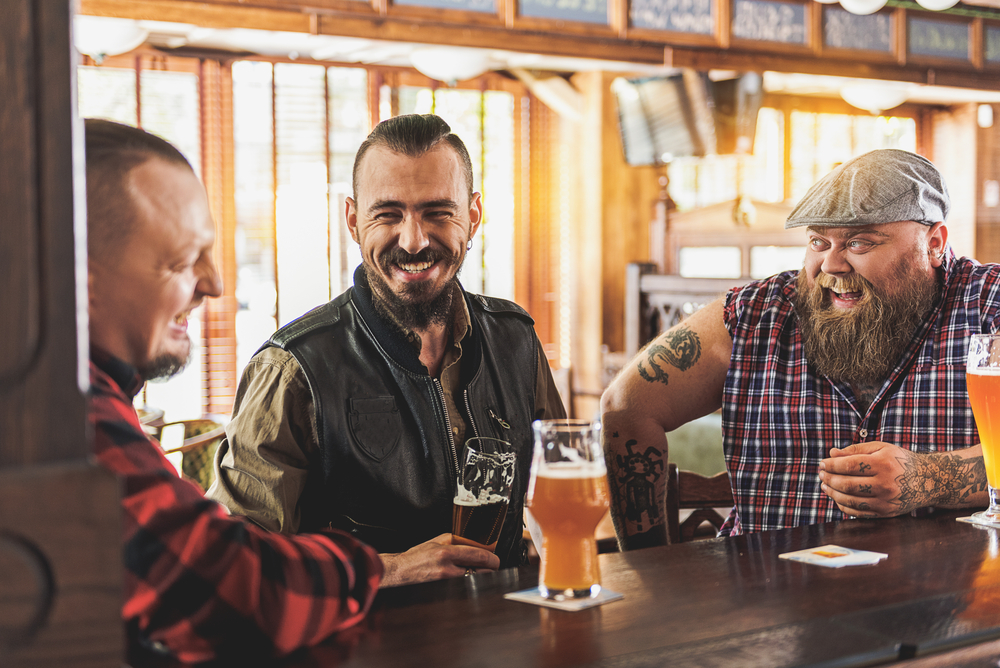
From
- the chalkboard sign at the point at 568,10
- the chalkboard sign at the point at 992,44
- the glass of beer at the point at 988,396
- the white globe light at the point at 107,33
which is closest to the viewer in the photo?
the glass of beer at the point at 988,396

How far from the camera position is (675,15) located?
5.29 m

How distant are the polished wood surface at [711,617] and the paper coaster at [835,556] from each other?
0.02 m

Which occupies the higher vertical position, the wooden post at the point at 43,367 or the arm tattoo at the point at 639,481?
the wooden post at the point at 43,367

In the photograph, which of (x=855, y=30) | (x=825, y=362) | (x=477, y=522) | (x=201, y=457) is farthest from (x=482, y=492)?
(x=855, y=30)

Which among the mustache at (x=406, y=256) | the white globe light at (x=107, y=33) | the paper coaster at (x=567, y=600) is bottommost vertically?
the paper coaster at (x=567, y=600)

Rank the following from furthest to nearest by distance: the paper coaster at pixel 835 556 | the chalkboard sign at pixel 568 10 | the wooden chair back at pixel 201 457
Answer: the chalkboard sign at pixel 568 10, the wooden chair back at pixel 201 457, the paper coaster at pixel 835 556

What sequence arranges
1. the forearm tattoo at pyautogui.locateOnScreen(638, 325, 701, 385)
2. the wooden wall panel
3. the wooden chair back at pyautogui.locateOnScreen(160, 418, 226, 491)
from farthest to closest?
the wooden wall panel, the wooden chair back at pyautogui.locateOnScreen(160, 418, 226, 491), the forearm tattoo at pyautogui.locateOnScreen(638, 325, 701, 385)

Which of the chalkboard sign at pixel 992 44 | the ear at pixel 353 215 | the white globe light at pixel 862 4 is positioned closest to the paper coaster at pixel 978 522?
the ear at pixel 353 215

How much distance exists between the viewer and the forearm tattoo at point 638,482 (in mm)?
2102

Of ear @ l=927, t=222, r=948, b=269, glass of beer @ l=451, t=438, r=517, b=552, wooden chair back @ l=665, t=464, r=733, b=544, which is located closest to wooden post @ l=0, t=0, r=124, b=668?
glass of beer @ l=451, t=438, r=517, b=552

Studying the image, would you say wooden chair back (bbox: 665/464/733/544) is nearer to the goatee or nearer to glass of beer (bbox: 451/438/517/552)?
glass of beer (bbox: 451/438/517/552)

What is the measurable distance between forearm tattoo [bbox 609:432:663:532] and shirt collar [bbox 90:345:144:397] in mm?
1341

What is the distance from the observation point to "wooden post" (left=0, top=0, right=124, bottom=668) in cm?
74

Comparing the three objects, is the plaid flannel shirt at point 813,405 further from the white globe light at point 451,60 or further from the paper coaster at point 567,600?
the white globe light at point 451,60
